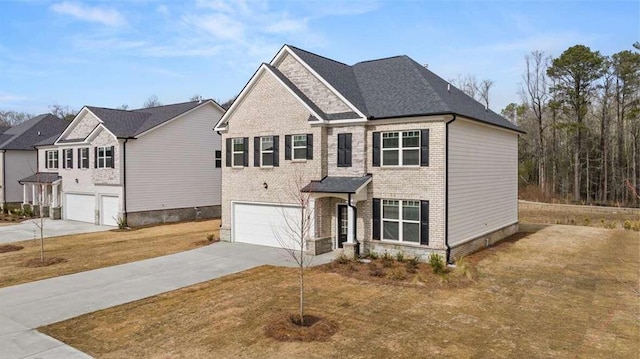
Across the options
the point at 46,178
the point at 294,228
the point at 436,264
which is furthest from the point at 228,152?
the point at 46,178

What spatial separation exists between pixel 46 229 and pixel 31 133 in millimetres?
20361

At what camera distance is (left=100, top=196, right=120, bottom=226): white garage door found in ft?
93.7

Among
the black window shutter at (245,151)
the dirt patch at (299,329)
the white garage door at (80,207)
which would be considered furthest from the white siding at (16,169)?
the dirt patch at (299,329)

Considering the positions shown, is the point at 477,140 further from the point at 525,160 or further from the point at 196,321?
the point at 525,160

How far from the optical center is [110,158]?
28.8m

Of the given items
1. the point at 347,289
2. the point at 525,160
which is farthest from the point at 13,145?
the point at 525,160

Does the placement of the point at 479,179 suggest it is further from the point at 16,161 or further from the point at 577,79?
the point at 16,161

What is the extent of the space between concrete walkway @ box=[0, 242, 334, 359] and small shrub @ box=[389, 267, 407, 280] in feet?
10.2

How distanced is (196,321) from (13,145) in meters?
40.3

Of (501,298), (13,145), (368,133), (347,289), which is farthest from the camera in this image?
(13,145)

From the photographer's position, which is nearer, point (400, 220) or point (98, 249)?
point (400, 220)

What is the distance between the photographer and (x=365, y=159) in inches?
698

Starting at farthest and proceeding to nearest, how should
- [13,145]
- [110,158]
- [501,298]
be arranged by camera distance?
[13,145], [110,158], [501,298]

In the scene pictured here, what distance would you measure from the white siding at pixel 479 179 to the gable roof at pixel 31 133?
40.9 m
